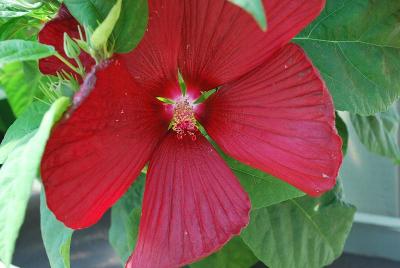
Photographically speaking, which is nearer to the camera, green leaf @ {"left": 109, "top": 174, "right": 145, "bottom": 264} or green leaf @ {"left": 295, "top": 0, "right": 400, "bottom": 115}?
green leaf @ {"left": 295, "top": 0, "right": 400, "bottom": 115}

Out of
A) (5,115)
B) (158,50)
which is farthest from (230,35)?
(5,115)

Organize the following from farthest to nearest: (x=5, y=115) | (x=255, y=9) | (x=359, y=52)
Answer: (x=5, y=115) → (x=359, y=52) → (x=255, y=9)

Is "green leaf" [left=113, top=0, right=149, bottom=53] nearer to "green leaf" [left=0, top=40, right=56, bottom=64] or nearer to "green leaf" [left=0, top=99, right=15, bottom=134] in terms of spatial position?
"green leaf" [left=0, top=40, right=56, bottom=64]

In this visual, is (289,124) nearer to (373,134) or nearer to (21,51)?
(21,51)

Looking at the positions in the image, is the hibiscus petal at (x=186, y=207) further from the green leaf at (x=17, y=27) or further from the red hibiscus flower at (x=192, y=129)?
the green leaf at (x=17, y=27)

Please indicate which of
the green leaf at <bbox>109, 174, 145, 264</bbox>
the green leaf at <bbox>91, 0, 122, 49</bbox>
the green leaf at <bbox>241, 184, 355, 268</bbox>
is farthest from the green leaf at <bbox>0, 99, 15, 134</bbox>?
the green leaf at <bbox>91, 0, 122, 49</bbox>
